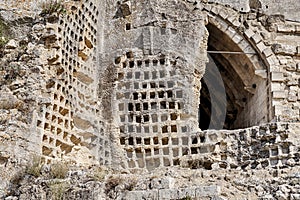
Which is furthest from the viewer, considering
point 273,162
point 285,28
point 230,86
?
point 230,86

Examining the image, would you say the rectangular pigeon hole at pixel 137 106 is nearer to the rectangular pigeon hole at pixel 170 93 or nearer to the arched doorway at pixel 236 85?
the rectangular pigeon hole at pixel 170 93

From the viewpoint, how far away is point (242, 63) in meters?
20.1

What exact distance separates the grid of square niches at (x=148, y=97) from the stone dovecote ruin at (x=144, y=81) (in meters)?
0.03

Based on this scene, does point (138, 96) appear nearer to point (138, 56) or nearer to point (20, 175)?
point (138, 56)

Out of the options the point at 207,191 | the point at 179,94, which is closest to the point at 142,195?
the point at 207,191

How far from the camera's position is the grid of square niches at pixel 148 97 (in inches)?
665

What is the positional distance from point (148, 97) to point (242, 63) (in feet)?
15.1

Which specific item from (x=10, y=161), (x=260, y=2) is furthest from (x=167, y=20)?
(x=10, y=161)

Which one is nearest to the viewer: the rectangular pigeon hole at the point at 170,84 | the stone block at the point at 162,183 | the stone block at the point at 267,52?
the stone block at the point at 162,183

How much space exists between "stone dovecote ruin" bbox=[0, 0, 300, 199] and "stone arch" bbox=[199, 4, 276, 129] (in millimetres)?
41

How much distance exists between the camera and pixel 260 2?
2050 centimetres

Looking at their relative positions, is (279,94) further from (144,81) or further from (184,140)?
(144,81)

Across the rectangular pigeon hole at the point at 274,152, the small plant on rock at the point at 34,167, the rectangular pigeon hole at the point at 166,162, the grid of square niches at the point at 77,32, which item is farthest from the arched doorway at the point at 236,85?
the small plant on rock at the point at 34,167

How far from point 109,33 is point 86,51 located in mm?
1439
